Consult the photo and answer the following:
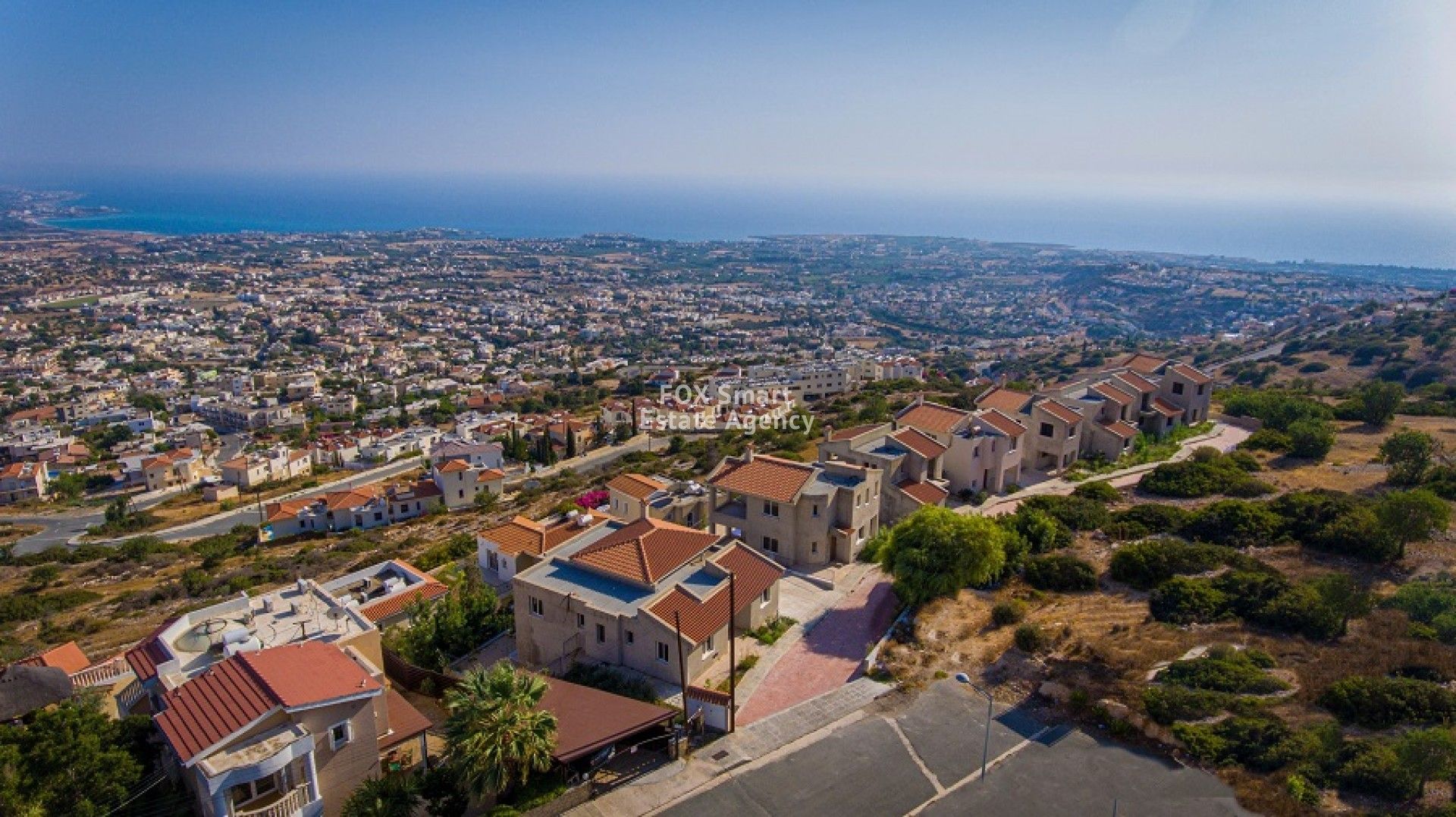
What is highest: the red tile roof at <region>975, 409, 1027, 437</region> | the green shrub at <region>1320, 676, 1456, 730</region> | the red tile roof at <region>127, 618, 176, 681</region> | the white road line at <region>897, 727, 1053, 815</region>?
the red tile roof at <region>975, 409, 1027, 437</region>

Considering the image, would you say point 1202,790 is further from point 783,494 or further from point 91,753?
point 91,753

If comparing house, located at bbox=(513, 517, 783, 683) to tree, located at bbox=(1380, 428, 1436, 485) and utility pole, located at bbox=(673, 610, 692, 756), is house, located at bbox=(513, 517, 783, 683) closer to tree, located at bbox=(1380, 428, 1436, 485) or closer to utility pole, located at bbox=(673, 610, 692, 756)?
utility pole, located at bbox=(673, 610, 692, 756)

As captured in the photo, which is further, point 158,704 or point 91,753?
point 158,704

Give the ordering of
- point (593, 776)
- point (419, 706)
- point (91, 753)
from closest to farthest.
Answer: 1. point (91, 753)
2. point (593, 776)
3. point (419, 706)

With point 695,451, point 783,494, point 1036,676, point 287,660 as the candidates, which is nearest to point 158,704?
point 287,660

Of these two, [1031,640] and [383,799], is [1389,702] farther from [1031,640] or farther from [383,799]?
[383,799]

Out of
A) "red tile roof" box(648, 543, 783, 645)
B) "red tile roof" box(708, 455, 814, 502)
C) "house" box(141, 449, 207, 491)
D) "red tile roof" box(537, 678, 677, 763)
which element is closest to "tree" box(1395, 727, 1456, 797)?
"red tile roof" box(537, 678, 677, 763)

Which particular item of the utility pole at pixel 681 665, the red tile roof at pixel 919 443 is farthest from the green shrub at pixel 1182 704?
the red tile roof at pixel 919 443
